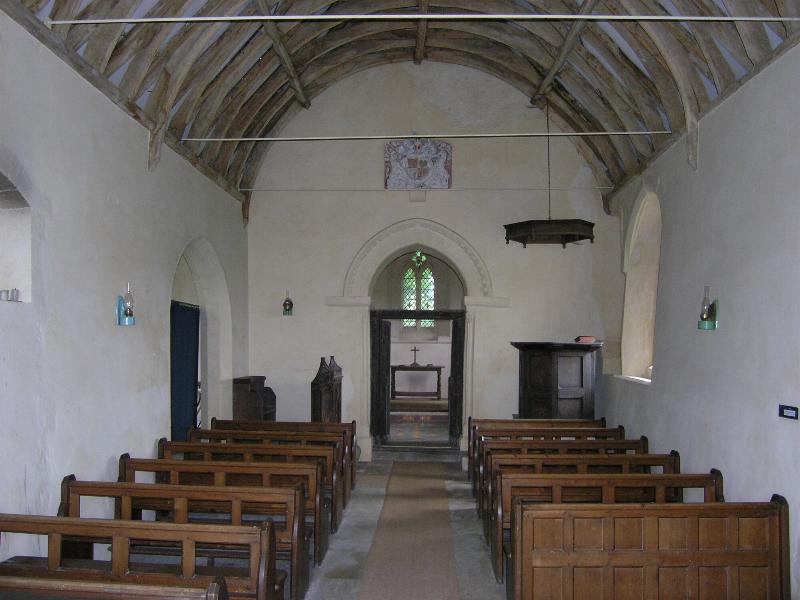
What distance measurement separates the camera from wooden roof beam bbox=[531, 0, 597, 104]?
6309 mm

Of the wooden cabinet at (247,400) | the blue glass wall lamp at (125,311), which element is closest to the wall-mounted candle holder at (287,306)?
the wooden cabinet at (247,400)

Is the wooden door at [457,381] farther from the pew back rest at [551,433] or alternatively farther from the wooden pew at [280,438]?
the wooden pew at [280,438]

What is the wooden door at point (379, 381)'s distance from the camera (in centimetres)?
1036

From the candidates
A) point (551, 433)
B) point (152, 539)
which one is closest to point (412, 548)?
point (551, 433)

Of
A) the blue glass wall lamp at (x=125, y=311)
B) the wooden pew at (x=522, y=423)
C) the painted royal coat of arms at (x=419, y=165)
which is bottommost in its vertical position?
the wooden pew at (x=522, y=423)

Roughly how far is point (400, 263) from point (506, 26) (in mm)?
8468

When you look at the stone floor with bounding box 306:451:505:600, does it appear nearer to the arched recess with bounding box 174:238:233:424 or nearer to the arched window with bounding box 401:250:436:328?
the arched recess with bounding box 174:238:233:424

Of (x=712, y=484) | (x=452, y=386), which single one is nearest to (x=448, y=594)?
(x=712, y=484)

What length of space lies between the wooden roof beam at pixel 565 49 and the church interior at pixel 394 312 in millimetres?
70

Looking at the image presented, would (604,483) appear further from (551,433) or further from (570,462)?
(551,433)

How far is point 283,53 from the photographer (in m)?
7.55

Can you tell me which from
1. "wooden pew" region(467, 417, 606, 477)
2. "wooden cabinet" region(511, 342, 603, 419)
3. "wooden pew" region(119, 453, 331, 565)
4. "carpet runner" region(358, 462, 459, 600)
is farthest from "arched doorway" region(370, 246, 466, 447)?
"wooden pew" region(119, 453, 331, 565)

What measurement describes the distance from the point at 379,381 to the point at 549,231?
3.51m

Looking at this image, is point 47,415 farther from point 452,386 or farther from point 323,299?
point 452,386
